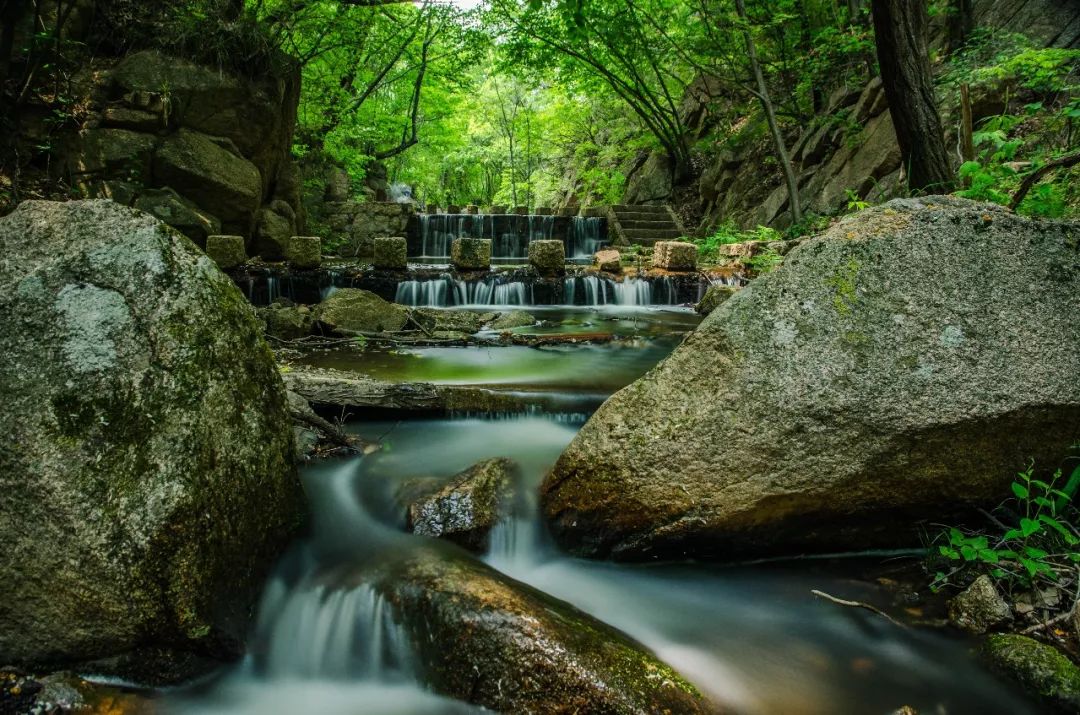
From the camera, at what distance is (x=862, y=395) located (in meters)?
2.52

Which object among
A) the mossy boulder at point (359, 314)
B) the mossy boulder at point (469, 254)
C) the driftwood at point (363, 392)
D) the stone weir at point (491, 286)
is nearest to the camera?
the driftwood at point (363, 392)

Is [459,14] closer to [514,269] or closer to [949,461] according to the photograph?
[514,269]

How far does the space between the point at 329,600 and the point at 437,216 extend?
16229 mm

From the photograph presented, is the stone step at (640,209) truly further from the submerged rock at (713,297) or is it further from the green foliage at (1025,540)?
the green foliage at (1025,540)

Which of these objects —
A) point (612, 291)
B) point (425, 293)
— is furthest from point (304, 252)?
point (612, 291)

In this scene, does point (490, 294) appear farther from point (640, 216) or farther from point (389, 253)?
point (640, 216)

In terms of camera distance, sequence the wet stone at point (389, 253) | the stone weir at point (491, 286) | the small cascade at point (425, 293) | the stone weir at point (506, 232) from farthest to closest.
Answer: the stone weir at point (506, 232) < the wet stone at point (389, 253) < the small cascade at point (425, 293) < the stone weir at point (491, 286)

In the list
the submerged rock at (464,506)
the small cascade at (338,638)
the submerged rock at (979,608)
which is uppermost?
the submerged rock at (464,506)

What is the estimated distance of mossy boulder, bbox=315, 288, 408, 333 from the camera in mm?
7652

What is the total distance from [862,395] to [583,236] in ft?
52.8

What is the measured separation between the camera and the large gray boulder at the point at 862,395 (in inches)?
99.0

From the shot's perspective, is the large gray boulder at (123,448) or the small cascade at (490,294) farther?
the small cascade at (490,294)

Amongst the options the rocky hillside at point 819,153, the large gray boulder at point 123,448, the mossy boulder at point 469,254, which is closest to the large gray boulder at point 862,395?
the large gray boulder at point 123,448

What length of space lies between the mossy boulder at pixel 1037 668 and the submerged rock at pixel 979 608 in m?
0.08
